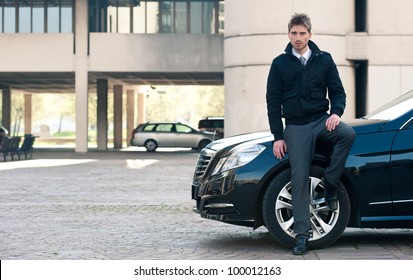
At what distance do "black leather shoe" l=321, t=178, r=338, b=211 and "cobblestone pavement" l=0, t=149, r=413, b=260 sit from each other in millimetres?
392

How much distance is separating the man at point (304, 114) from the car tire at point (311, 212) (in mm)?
95

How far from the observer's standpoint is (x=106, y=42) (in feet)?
133

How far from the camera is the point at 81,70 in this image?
40438mm

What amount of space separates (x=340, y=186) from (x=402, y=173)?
53 cm

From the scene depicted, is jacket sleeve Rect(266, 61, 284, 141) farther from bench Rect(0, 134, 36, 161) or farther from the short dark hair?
bench Rect(0, 134, 36, 161)

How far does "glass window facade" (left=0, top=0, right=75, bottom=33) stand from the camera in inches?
1667

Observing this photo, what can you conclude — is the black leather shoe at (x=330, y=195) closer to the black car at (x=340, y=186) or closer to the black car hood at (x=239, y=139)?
the black car at (x=340, y=186)

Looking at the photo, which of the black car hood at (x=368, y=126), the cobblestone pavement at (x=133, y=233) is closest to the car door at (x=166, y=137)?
the cobblestone pavement at (x=133, y=233)

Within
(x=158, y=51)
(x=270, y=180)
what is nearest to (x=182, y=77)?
(x=158, y=51)

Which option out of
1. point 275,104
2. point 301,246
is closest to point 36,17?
point 275,104

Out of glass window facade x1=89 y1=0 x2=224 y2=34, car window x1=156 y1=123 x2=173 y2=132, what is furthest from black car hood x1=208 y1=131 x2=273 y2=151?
car window x1=156 y1=123 x2=173 y2=132

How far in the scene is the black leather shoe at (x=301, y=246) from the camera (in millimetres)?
7637

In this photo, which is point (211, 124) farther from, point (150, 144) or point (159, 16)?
point (159, 16)
